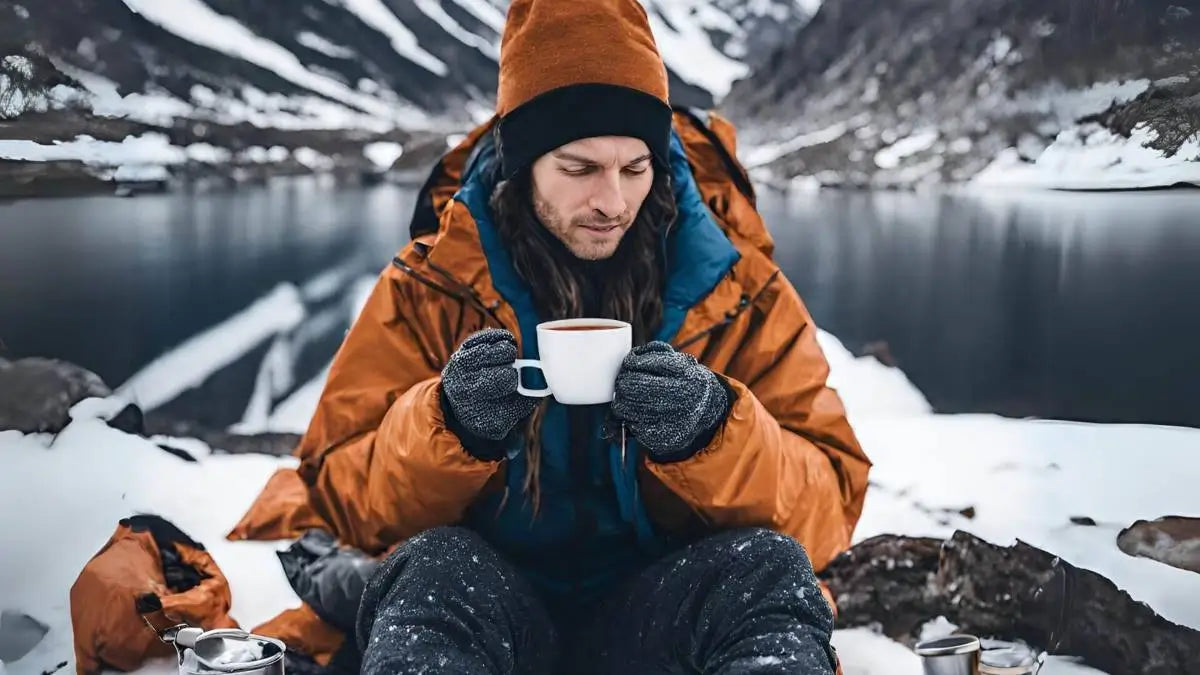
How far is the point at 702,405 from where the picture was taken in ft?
4.26

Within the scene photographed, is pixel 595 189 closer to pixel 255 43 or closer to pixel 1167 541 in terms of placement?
pixel 255 43

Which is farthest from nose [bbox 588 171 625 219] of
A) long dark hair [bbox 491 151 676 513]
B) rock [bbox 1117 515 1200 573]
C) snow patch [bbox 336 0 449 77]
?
rock [bbox 1117 515 1200 573]

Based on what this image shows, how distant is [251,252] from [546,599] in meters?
1.03

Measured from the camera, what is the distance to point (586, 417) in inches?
61.8

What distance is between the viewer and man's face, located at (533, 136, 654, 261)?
151 cm

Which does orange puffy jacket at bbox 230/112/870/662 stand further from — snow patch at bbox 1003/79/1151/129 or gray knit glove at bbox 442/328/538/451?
snow patch at bbox 1003/79/1151/129

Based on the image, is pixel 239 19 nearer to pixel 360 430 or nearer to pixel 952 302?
pixel 360 430

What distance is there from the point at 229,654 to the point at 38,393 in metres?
0.72

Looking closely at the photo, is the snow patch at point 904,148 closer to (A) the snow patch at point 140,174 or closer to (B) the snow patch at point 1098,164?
(B) the snow patch at point 1098,164

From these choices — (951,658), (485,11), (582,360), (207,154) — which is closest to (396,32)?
(485,11)

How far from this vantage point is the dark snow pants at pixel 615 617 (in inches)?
48.6

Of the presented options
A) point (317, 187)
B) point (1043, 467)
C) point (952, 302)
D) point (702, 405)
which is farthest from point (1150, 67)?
point (317, 187)

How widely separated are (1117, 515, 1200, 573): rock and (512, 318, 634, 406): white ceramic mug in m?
1.14

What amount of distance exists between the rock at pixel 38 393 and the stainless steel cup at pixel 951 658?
1518mm
